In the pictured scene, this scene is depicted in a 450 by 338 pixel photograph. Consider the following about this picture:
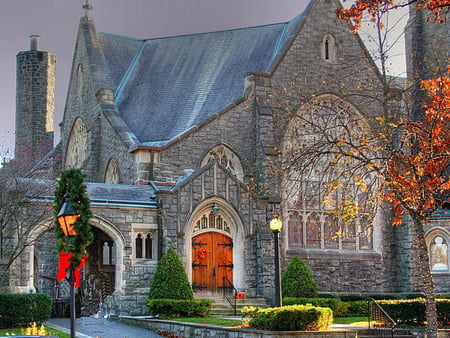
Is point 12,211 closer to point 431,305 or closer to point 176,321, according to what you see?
point 176,321

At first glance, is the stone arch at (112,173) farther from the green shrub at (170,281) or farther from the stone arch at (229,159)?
the green shrub at (170,281)

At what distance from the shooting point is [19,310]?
78.4 feet

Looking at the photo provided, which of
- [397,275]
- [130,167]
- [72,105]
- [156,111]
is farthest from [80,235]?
[72,105]

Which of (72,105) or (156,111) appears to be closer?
(156,111)

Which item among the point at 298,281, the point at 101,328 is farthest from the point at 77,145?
the point at 101,328

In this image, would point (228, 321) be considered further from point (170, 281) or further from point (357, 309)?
point (357, 309)

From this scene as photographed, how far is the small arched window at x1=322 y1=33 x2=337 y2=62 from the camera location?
36.2m

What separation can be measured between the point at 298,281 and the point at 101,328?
951cm

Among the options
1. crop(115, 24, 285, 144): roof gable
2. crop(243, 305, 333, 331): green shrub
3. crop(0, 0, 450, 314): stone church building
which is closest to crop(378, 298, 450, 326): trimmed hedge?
crop(0, 0, 450, 314): stone church building

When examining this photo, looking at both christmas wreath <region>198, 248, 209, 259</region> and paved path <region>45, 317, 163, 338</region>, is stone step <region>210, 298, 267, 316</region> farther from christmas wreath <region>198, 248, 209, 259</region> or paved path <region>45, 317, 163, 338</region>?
paved path <region>45, 317, 163, 338</region>

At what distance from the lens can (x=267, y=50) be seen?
122 feet

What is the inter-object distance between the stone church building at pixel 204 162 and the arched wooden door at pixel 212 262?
38 mm

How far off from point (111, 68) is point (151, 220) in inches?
483

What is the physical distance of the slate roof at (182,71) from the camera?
35000 mm
